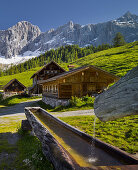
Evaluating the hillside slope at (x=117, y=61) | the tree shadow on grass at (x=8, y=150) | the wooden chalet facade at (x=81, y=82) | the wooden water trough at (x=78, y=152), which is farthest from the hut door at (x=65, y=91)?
the hillside slope at (x=117, y=61)

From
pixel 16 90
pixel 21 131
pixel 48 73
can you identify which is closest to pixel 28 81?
pixel 16 90

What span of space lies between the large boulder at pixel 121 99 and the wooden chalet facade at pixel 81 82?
17.0m

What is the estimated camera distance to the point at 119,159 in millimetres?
3498

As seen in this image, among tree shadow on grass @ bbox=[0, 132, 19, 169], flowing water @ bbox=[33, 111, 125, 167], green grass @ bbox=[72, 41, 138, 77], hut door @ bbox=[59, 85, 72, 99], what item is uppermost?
green grass @ bbox=[72, 41, 138, 77]

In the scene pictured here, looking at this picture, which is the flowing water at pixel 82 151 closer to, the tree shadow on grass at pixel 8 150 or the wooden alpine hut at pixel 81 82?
the tree shadow on grass at pixel 8 150

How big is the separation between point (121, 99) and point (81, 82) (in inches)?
755

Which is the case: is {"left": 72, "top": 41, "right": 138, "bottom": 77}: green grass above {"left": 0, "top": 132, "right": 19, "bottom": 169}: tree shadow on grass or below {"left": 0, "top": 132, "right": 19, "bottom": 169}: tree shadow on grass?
above

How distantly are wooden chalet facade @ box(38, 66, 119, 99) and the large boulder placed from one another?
17.0 m

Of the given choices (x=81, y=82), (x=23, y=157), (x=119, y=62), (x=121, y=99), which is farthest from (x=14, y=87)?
(x=121, y=99)

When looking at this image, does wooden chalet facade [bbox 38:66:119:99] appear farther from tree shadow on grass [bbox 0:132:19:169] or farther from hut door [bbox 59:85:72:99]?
tree shadow on grass [bbox 0:132:19:169]

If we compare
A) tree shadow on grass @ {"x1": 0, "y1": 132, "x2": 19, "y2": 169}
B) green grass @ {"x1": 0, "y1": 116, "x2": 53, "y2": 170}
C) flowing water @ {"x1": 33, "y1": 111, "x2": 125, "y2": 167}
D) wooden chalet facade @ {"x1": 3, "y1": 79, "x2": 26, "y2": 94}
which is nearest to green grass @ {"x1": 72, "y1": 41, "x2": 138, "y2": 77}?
wooden chalet facade @ {"x1": 3, "y1": 79, "x2": 26, "y2": 94}

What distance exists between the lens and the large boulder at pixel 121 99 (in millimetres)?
1039

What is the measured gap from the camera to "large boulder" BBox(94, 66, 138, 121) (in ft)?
3.41

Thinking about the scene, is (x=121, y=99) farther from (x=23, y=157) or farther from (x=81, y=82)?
(x=81, y=82)
